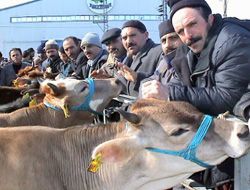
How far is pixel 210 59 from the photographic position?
3.63 meters

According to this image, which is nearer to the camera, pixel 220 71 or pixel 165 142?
pixel 165 142

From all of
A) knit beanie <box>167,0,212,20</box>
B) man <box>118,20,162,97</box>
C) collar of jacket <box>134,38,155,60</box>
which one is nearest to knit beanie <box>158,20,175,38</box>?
man <box>118,20,162,97</box>

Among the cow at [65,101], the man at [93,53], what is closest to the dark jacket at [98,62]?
the man at [93,53]

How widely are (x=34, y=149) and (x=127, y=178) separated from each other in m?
0.74

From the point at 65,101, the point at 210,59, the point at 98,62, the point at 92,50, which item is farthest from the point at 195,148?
the point at 92,50

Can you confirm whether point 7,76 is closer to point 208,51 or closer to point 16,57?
point 16,57

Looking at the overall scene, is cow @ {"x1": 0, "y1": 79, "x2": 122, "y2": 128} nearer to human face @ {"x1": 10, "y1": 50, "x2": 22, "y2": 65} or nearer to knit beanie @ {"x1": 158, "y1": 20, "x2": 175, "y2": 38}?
knit beanie @ {"x1": 158, "y1": 20, "x2": 175, "y2": 38}

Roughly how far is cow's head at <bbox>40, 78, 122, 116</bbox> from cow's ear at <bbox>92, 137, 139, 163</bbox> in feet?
7.46

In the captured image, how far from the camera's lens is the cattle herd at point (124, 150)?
331 centimetres

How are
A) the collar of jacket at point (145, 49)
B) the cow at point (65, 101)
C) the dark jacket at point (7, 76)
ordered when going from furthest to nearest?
the dark jacket at point (7, 76) → the collar of jacket at point (145, 49) → the cow at point (65, 101)

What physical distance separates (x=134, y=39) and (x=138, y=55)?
0.37 m

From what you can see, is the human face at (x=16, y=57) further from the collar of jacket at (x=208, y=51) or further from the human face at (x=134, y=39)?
the collar of jacket at (x=208, y=51)

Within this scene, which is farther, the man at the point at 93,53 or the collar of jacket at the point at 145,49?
the man at the point at 93,53

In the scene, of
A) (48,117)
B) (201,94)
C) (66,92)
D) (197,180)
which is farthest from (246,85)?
(48,117)
